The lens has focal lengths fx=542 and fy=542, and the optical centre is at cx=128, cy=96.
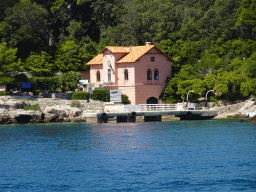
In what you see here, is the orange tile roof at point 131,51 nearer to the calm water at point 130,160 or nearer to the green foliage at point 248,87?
the green foliage at point 248,87

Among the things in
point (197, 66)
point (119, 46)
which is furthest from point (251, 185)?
point (119, 46)

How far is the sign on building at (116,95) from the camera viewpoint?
73.2 metres

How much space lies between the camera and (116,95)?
73312 mm

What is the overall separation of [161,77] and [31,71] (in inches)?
736

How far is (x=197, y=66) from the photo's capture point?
7769cm

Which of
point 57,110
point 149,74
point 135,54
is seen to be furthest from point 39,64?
point 149,74

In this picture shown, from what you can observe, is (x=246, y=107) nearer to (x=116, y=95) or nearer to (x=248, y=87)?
(x=248, y=87)

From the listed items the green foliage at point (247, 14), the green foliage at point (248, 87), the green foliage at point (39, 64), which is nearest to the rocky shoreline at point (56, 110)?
the green foliage at point (248, 87)

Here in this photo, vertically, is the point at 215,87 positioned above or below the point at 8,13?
below

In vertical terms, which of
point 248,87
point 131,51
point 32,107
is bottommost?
point 32,107

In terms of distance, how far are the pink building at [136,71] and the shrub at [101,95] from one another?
3.48m

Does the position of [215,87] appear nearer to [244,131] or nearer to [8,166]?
[244,131]

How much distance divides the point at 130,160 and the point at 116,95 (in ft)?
131

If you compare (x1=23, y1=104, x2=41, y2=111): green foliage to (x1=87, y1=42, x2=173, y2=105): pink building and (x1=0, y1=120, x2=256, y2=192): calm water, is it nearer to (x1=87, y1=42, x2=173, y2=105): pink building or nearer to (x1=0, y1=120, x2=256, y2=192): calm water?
(x1=87, y1=42, x2=173, y2=105): pink building
